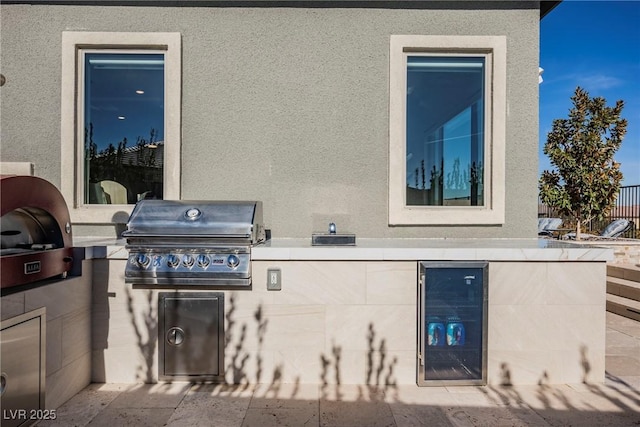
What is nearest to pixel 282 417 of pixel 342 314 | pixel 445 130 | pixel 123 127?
pixel 342 314

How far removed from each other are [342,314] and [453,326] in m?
1.03

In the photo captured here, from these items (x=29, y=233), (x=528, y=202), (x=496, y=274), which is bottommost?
(x=496, y=274)

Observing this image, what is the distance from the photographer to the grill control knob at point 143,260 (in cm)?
299

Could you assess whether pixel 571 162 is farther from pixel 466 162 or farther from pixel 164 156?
pixel 164 156

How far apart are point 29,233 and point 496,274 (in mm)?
3892

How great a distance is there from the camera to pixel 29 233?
2.60m

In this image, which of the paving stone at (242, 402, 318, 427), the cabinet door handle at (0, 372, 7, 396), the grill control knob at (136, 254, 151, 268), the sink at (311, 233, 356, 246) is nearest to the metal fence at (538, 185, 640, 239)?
the sink at (311, 233, 356, 246)

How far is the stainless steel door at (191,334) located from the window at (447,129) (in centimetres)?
219

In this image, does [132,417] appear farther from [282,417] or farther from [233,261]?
[233,261]

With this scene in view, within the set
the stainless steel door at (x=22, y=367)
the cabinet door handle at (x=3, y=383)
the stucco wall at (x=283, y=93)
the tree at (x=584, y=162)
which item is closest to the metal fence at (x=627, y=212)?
the tree at (x=584, y=162)

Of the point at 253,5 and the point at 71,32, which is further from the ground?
the point at 253,5

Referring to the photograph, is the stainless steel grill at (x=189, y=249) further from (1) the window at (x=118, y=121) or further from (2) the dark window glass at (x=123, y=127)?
(2) the dark window glass at (x=123, y=127)

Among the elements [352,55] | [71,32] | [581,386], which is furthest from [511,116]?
[71,32]

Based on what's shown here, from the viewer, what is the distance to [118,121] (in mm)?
4172
